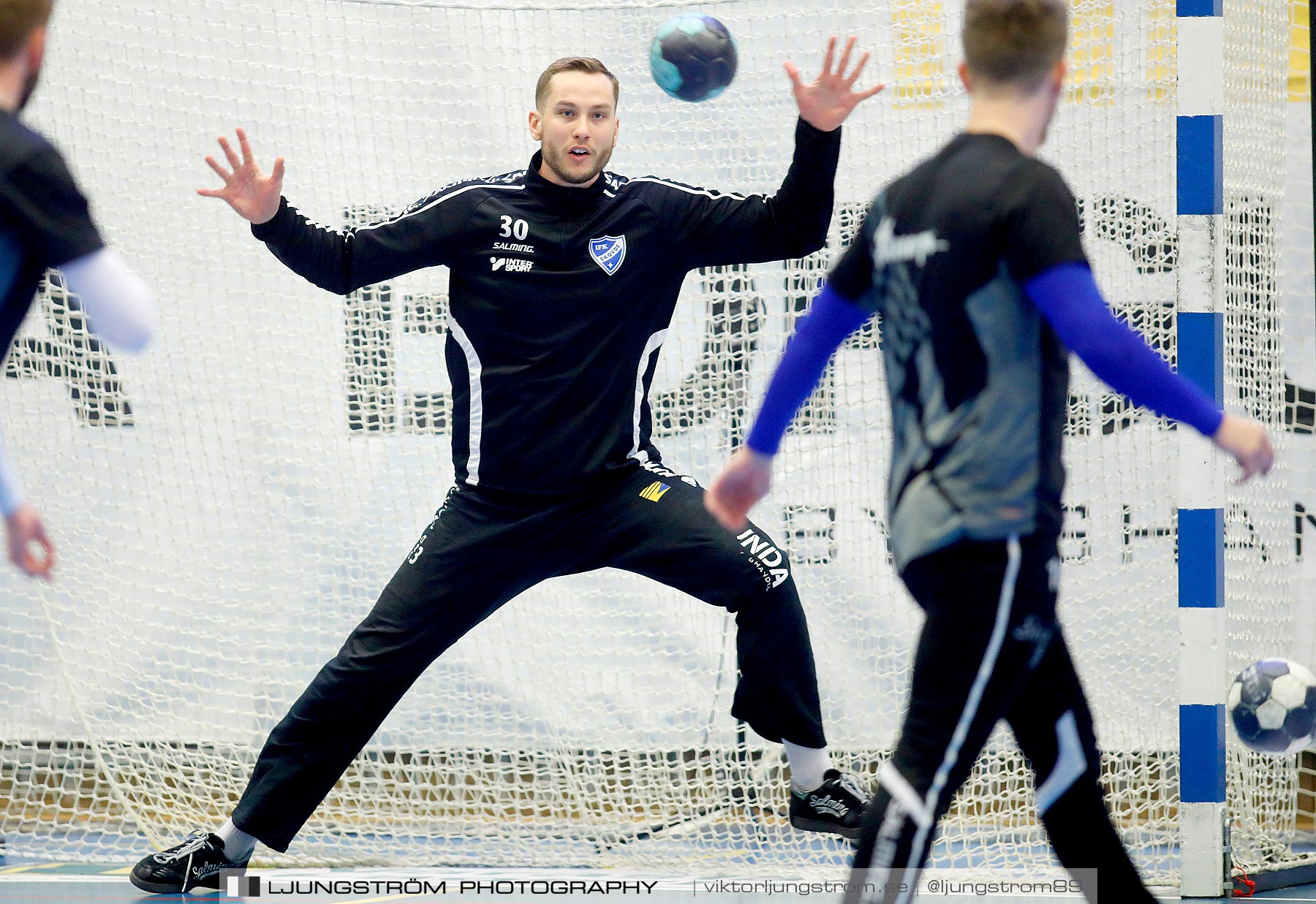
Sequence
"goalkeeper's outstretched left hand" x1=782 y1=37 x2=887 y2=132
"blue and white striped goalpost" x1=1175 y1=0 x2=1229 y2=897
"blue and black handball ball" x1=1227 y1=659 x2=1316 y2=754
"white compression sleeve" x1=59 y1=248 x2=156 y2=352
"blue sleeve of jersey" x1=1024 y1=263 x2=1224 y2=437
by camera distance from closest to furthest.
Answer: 1. "blue sleeve of jersey" x1=1024 y1=263 x2=1224 y2=437
2. "white compression sleeve" x1=59 y1=248 x2=156 y2=352
3. "goalkeeper's outstretched left hand" x1=782 y1=37 x2=887 y2=132
4. "blue and black handball ball" x1=1227 y1=659 x2=1316 y2=754
5. "blue and white striped goalpost" x1=1175 y1=0 x2=1229 y2=897

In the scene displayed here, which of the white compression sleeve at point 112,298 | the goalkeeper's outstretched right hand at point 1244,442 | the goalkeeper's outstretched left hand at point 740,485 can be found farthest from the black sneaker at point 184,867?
the goalkeeper's outstretched right hand at point 1244,442

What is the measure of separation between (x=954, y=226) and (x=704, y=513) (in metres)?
1.63

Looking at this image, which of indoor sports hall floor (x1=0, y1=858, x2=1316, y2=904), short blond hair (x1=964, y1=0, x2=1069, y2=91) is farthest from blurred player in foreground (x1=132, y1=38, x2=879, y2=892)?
short blond hair (x1=964, y1=0, x2=1069, y2=91)

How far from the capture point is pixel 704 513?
3.94 metres

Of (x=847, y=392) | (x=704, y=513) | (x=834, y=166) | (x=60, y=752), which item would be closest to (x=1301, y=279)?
(x=847, y=392)

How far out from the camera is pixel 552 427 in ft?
13.0

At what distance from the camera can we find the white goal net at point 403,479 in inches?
205

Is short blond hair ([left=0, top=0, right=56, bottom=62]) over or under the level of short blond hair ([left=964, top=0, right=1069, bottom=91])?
over

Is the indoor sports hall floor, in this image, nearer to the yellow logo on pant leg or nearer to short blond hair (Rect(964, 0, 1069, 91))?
the yellow logo on pant leg

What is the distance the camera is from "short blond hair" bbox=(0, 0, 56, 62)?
103 inches

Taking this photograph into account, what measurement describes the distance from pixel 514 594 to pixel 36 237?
1.76 m

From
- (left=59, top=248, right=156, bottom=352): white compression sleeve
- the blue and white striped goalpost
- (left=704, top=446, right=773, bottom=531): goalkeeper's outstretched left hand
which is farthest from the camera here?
the blue and white striped goalpost

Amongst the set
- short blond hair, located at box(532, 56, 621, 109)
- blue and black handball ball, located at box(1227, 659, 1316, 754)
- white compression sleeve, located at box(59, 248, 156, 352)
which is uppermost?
short blond hair, located at box(532, 56, 621, 109)

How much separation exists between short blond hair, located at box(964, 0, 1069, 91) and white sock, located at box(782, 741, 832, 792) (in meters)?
2.05
